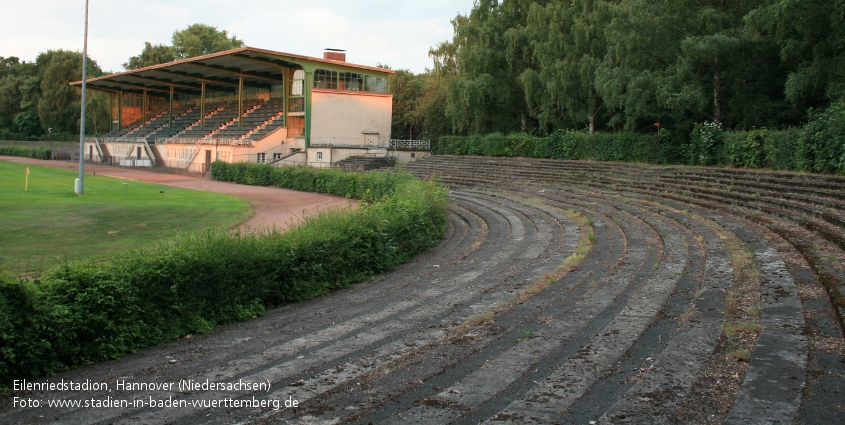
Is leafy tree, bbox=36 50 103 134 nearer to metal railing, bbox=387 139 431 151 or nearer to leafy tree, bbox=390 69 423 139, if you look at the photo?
A: leafy tree, bbox=390 69 423 139

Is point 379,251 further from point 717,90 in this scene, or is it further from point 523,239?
point 717,90

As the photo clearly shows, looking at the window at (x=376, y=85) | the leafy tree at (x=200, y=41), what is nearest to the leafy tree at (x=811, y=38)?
the window at (x=376, y=85)

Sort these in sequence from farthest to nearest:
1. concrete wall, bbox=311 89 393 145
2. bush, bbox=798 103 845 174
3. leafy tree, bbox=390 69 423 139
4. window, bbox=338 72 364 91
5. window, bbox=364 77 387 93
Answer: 1. leafy tree, bbox=390 69 423 139
2. window, bbox=364 77 387 93
3. window, bbox=338 72 364 91
4. concrete wall, bbox=311 89 393 145
5. bush, bbox=798 103 845 174

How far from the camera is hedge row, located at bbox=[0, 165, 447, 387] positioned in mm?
7051

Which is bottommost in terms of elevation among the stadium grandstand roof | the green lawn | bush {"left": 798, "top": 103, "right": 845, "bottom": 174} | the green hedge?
the green lawn

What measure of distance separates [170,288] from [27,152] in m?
82.6

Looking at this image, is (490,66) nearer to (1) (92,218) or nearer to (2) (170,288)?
(1) (92,218)

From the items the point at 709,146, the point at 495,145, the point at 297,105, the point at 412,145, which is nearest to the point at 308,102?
the point at 297,105

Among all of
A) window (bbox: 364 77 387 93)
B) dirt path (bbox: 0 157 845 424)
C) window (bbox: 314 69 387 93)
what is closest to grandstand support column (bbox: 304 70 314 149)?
window (bbox: 314 69 387 93)

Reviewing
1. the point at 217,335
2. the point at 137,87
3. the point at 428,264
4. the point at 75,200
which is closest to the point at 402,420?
the point at 217,335

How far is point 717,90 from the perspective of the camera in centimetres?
3100

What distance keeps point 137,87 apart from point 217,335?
77319 millimetres

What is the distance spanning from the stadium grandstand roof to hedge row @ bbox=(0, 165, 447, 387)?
40214mm

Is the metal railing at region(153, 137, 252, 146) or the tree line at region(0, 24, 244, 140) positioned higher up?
the tree line at region(0, 24, 244, 140)
